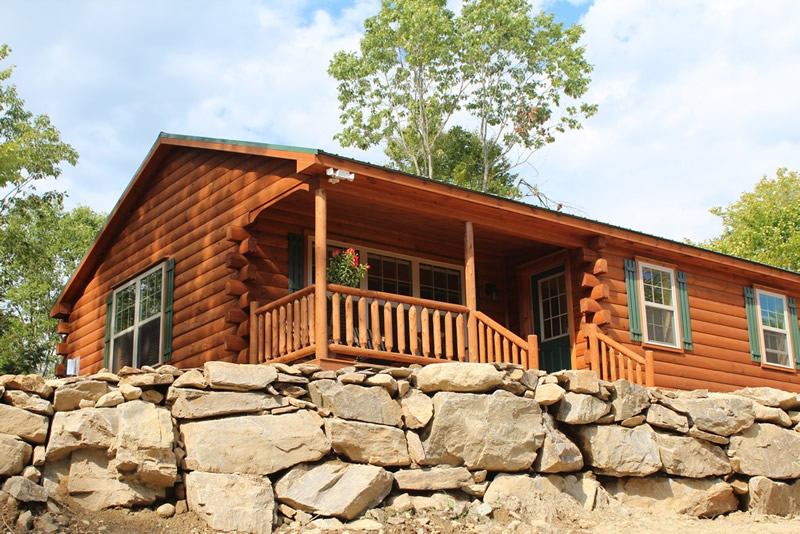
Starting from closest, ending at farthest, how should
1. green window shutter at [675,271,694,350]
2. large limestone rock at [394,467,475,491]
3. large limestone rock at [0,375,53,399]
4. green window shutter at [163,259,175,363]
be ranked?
1. large limestone rock at [0,375,53,399]
2. large limestone rock at [394,467,475,491]
3. green window shutter at [163,259,175,363]
4. green window shutter at [675,271,694,350]

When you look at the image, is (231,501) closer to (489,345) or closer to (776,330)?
(489,345)

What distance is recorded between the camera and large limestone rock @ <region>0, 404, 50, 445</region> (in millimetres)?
8227

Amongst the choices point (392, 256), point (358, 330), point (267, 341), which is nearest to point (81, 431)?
point (267, 341)

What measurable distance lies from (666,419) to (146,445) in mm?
6129

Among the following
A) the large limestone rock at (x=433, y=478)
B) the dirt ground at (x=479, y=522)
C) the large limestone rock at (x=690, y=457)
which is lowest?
the dirt ground at (x=479, y=522)

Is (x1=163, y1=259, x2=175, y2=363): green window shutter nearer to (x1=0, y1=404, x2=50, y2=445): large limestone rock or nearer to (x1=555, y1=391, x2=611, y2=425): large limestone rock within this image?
(x1=0, y1=404, x2=50, y2=445): large limestone rock

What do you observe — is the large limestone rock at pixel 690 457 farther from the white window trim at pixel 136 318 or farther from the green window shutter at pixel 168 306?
the white window trim at pixel 136 318

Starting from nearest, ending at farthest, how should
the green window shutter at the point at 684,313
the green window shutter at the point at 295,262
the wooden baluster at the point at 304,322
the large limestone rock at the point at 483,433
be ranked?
the large limestone rock at the point at 483,433
the wooden baluster at the point at 304,322
the green window shutter at the point at 295,262
the green window shutter at the point at 684,313

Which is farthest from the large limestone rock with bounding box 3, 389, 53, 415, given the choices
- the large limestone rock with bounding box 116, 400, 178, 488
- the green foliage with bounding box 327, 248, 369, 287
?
the green foliage with bounding box 327, 248, 369, 287

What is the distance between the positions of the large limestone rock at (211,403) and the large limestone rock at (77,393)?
2.18 feet

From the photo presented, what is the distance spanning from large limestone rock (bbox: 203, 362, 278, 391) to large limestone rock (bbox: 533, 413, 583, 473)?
3.12 metres

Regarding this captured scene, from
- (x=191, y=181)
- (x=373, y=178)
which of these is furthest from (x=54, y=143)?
(x=373, y=178)

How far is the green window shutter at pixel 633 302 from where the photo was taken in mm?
14094

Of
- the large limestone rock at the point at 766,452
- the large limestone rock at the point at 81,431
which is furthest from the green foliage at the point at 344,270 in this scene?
the large limestone rock at the point at 766,452
